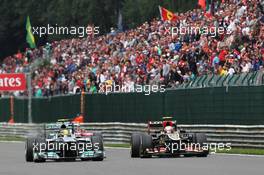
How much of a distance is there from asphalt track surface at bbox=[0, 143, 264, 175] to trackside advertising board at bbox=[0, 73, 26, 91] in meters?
23.7

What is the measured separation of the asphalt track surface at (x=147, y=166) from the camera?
18.6 m

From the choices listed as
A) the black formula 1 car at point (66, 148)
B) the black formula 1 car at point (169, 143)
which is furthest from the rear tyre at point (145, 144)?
the black formula 1 car at point (66, 148)

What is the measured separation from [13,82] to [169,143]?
25.0m

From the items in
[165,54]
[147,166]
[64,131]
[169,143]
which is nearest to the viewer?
[147,166]

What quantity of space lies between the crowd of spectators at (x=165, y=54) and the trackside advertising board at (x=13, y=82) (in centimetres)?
112

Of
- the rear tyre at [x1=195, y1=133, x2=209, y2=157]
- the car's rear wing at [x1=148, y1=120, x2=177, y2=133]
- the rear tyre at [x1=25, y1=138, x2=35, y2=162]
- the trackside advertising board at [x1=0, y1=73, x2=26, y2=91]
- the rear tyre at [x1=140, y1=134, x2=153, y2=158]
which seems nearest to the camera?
the rear tyre at [x1=25, y1=138, x2=35, y2=162]

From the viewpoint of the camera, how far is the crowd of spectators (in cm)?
2998

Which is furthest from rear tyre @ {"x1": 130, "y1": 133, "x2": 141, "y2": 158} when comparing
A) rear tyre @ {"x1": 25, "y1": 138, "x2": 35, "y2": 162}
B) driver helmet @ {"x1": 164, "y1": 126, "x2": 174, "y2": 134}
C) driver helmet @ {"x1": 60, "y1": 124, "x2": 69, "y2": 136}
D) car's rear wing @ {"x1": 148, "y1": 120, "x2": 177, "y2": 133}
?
rear tyre @ {"x1": 25, "y1": 138, "x2": 35, "y2": 162}

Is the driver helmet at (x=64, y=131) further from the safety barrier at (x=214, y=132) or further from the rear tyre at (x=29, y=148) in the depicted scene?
the safety barrier at (x=214, y=132)

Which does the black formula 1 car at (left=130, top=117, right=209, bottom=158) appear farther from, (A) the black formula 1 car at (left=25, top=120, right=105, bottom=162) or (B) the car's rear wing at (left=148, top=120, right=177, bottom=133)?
(A) the black formula 1 car at (left=25, top=120, right=105, bottom=162)

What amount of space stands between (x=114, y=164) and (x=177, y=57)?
11.7 metres

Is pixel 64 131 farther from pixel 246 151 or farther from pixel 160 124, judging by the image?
pixel 246 151

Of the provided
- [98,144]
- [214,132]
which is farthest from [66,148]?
[214,132]

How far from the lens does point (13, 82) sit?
4841 cm
